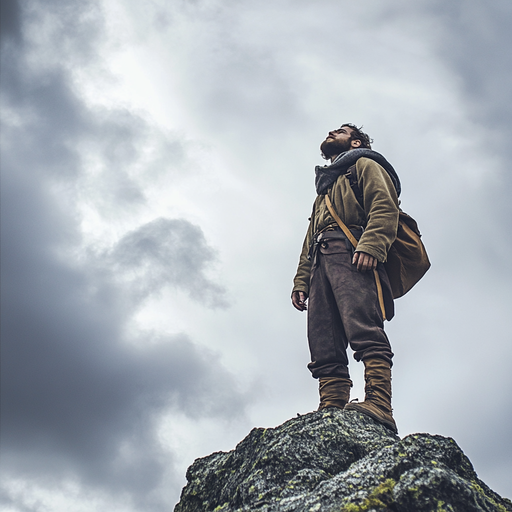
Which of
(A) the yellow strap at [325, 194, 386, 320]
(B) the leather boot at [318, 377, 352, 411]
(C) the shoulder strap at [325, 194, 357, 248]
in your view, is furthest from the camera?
(C) the shoulder strap at [325, 194, 357, 248]

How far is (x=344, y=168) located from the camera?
5.83 meters

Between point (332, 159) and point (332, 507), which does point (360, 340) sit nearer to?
point (332, 507)

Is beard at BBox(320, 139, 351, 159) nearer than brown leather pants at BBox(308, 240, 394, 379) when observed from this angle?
No

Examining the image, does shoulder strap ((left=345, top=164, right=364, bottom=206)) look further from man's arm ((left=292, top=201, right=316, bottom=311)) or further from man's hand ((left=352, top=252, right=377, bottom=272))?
man's hand ((left=352, top=252, right=377, bottom=272))

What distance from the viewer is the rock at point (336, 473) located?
269 centimetres

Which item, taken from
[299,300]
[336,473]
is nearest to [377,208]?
[299,300]

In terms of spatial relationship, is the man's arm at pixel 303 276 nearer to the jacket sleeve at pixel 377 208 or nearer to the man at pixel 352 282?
the man at pixel 352 282

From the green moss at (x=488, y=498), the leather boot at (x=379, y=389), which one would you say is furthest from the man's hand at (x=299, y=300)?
the green moss at (x=488, y=498)

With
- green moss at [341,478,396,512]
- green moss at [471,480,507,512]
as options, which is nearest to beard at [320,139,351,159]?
green moss at [471,480,507,512]

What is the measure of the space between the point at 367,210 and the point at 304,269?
1.16m

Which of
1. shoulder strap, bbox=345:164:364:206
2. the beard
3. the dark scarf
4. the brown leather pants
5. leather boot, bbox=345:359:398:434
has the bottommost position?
leather boot, bbox=345:359:398:434

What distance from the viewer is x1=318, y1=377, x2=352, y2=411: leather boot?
15.6 ft

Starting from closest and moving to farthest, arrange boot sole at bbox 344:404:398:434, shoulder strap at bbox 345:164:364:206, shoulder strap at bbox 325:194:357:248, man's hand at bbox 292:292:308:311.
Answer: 1. boot sole at bbox 344:404:398:434
2. shoulder strap at bbox 325:194:357:248
3. shoulder strap at bbox 345:164:364:206
4. man's hand at bbox 292:292:308:311

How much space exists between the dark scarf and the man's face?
51 cm
